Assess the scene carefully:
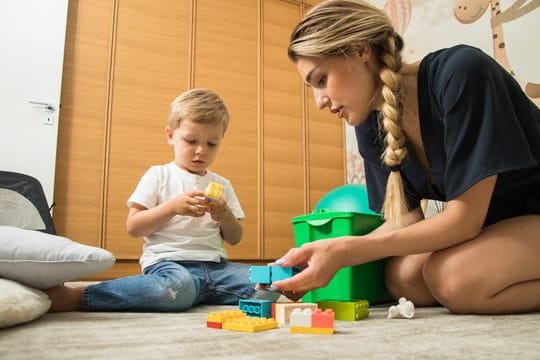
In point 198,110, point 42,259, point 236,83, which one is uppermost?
point 236,83

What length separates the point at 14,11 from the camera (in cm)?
199

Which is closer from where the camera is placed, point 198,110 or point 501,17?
point 198,110

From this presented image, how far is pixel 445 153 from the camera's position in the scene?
883 millimetres

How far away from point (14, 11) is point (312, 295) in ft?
6.01

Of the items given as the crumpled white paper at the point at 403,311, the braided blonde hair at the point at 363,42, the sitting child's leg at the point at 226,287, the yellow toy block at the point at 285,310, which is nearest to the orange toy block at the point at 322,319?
the yellow toy block at the point at 285,310

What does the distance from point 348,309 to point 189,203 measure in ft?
1.46

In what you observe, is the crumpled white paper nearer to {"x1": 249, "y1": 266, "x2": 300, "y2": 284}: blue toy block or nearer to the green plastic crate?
{"x1": 249, "y1": 266, "x2": 300, "y2": 284}: blue toy block

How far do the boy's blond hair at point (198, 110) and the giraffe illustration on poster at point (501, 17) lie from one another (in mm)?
1212

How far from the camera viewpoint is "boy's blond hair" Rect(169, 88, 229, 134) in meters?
1.21

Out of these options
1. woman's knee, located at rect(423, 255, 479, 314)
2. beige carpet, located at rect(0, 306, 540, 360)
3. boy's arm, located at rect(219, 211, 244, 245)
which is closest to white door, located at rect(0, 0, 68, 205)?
boy's arm, located at rect(219, 211, 244, 245)

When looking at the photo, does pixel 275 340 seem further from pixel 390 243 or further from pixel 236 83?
pixel 236 83

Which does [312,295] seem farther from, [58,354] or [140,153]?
[140,153]

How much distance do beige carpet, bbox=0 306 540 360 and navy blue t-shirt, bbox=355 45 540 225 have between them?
0.79 feet

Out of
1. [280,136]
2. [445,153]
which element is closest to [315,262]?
[445,153]
